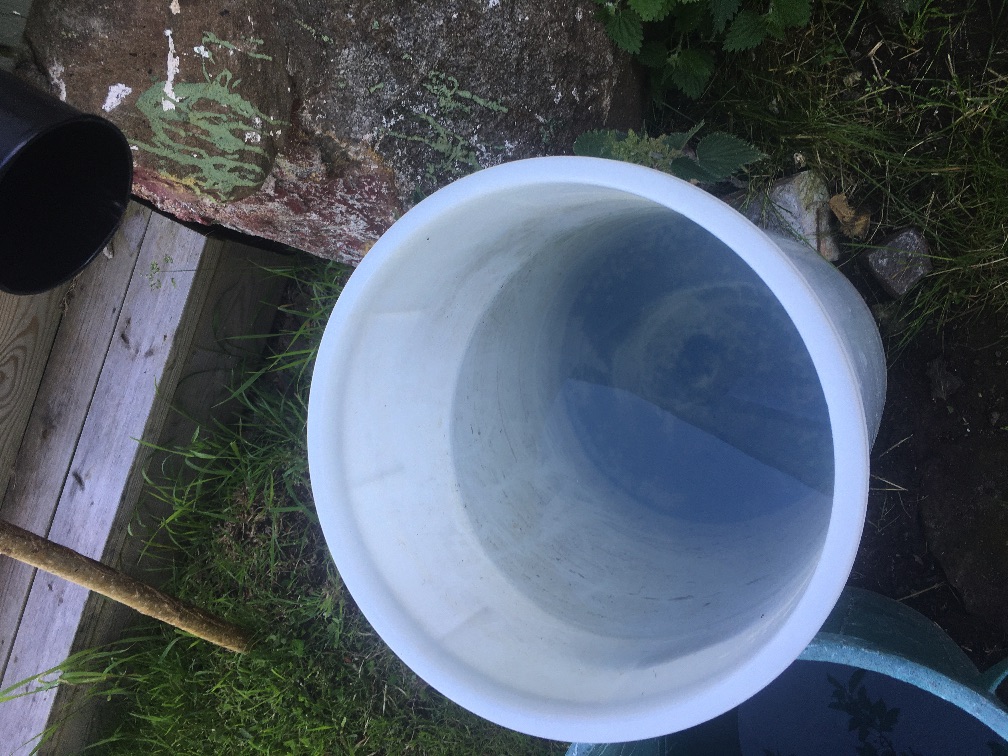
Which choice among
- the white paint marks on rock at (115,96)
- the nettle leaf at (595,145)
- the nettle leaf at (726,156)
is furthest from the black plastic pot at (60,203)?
the nettle leaf at (726,156)

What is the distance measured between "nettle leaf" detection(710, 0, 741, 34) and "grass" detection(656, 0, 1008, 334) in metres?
0.28

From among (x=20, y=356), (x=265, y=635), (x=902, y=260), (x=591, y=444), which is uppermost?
(x=902, y=260)

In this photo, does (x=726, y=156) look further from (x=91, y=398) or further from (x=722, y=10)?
(x=91, y=398)

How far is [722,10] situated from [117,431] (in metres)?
1.46

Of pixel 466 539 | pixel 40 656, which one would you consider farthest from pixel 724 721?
pixel 40 656

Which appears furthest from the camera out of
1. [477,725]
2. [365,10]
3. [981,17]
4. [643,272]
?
[477,725]

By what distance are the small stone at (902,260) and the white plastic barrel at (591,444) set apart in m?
0.37

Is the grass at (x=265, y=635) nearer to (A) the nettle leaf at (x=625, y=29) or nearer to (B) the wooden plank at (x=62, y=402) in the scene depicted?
(B) the wooden plank at (x=62, y=402)

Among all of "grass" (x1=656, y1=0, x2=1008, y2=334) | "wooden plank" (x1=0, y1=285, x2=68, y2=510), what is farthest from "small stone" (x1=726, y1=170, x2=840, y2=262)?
"wooden plank" (x1=0, y1=285, x2=68, y2=510)

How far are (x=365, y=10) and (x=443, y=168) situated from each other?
257 mm

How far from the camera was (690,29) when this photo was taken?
140 cm

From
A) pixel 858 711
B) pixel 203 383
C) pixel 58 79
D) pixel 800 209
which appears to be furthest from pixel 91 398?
pixel 858 711

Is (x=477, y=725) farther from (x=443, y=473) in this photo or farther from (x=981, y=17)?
(x=981, y=17)

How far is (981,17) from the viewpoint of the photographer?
4.76 feet
